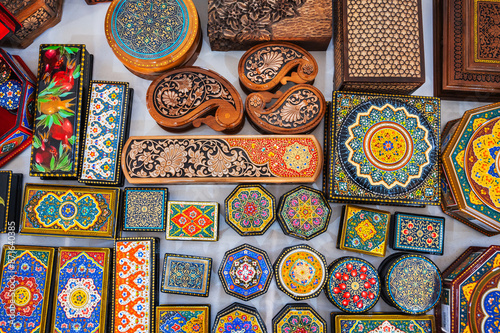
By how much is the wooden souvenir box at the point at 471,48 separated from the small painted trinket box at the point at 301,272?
1.74 metres

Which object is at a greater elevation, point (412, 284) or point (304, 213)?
point (304, 213)

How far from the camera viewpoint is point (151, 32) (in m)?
2.48

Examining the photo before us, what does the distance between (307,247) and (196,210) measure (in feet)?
3.02

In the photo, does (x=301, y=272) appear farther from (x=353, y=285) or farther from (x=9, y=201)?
(x=9, y=201)

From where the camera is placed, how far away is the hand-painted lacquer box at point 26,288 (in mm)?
2453

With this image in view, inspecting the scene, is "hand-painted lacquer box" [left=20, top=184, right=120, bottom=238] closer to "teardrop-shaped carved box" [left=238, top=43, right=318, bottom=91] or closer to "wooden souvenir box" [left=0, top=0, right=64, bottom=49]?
"wooden souvenir box" [left=0, top=0, right=64, bottom=49]

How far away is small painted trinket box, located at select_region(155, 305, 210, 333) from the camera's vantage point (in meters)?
2.43

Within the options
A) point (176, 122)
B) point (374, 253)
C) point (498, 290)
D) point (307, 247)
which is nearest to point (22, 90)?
point (176, 122)

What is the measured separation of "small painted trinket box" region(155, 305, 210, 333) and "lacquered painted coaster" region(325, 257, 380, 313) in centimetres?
99

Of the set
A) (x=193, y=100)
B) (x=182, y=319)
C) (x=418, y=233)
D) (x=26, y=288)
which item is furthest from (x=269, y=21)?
(x=26, y=288)

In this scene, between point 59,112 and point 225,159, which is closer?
point 225,159

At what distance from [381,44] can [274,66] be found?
83 cm

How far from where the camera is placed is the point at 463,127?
8.02 feet

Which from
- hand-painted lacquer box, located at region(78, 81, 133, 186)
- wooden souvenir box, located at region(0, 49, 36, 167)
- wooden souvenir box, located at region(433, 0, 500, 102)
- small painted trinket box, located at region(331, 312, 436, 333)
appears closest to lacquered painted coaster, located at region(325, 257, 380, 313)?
small painted trinket box, located at region(331, 312, 436, 333)
